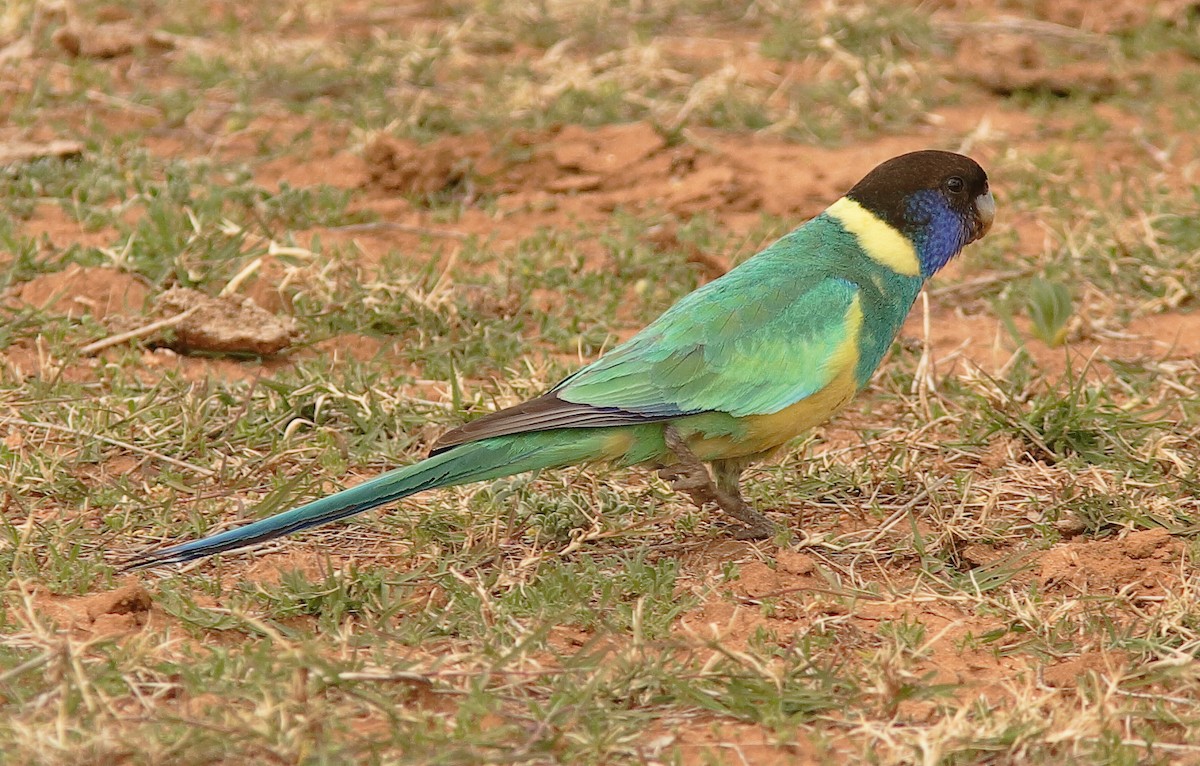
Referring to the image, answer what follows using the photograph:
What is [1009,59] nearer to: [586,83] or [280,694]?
[586,83]

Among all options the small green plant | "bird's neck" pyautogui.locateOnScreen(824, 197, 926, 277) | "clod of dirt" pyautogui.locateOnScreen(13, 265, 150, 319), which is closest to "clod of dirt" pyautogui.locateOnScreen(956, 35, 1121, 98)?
the small green plant

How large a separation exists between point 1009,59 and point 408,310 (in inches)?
157

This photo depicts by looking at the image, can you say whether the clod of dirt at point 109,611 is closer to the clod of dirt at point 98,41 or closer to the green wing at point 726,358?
the green wing at point 726,358

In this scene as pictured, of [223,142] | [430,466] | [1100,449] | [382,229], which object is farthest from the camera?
[223,142]

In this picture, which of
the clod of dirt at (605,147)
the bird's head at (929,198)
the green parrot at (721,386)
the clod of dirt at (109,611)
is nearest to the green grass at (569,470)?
the clod of dirt at (109,611)

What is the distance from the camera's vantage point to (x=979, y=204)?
4.60m

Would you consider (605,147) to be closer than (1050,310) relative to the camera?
No

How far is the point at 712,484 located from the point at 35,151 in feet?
11.4

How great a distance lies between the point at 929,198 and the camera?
4.48 metres

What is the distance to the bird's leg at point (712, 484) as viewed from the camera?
4.03 m

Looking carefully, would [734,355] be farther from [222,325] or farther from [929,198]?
[222,325]

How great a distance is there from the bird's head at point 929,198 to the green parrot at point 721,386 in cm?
10

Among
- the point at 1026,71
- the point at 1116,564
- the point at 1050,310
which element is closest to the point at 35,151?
the point at 1050,310

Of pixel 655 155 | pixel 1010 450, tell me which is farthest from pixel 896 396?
pixel 655 155
